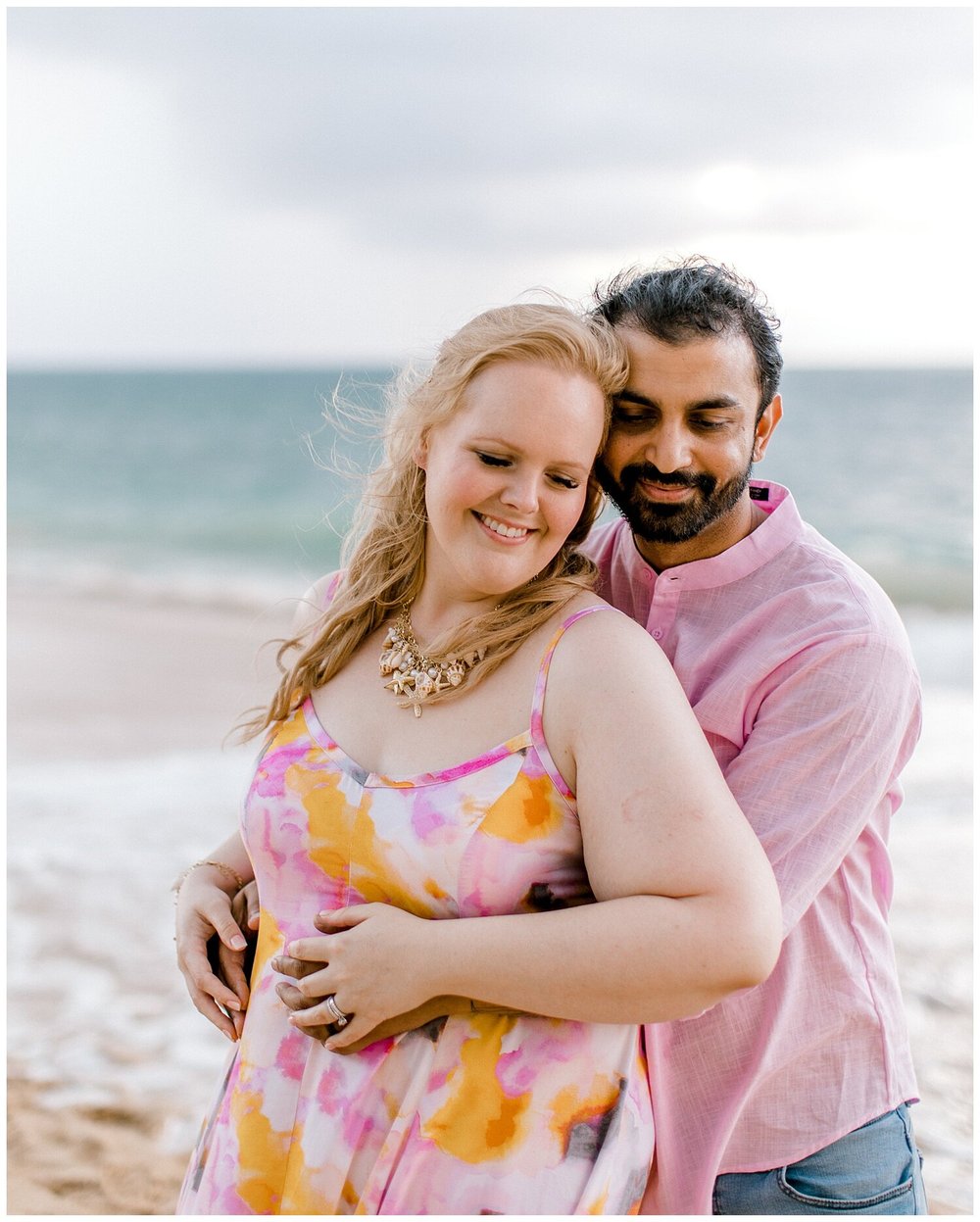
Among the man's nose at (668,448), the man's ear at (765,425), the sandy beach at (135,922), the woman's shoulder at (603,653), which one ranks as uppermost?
the man's ear at (765,425)

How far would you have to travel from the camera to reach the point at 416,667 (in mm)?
2045

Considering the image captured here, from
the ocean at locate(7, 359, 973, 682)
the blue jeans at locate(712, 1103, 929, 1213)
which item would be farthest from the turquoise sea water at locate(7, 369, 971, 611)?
the blue jeans at locate(712, 1103, 929, 1213)

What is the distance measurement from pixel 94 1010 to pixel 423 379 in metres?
3.63

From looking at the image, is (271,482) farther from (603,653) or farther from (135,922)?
(603,653)

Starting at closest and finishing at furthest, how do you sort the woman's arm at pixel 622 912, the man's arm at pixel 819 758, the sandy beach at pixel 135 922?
the woman's arm at pixel 622 912, the man's arm at pixel 819 758, the sandy beach at pixel 135 922

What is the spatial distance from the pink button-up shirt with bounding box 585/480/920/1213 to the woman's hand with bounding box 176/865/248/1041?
0.77 metres

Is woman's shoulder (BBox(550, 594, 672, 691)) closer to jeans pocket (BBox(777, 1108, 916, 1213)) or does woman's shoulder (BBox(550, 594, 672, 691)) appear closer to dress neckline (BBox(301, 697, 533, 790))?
dress neckline (BBox(301, 697, 533, 790))

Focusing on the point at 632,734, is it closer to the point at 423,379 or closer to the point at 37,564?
the point at 423,379

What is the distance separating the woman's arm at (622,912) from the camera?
5.29 ft

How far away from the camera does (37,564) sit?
1647 centimetres

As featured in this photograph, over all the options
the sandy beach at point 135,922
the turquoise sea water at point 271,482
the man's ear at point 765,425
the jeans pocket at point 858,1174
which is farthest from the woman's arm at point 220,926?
the sandy beach at point 135,922

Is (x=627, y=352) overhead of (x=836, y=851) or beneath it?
overhead

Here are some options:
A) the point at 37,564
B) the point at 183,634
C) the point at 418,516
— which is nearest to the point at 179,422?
the point at 37,564

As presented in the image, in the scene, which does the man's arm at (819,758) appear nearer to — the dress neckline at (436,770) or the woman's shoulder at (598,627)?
the woman's shoulder at (598,627)
